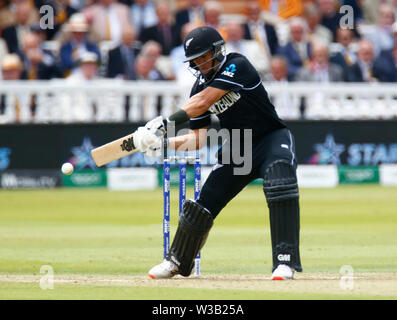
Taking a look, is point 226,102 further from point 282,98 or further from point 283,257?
point 282,98

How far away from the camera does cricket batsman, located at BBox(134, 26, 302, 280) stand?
A: 6477mm

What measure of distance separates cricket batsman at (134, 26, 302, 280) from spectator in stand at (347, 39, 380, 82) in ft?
32.1

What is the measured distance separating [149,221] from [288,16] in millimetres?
7300

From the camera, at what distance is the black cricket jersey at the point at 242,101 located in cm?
652

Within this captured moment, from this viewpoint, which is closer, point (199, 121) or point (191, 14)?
point (199, 121)

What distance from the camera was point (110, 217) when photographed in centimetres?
1150

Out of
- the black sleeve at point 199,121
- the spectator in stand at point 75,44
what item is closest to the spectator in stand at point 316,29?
the spectator in stand at point 75,44

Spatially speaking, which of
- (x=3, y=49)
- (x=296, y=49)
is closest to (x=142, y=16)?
(x=3, y=49)

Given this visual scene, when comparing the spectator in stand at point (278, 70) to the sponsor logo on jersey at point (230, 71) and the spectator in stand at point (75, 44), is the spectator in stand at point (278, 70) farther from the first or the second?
the sponsor logo on jersey at point (230, 71)

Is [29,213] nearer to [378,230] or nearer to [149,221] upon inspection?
[149,221]

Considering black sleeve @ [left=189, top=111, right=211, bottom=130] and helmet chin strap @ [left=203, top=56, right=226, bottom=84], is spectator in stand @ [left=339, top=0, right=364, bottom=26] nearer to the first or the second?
black sleeve @ [left=189, top=111, right=211, bottom=130]

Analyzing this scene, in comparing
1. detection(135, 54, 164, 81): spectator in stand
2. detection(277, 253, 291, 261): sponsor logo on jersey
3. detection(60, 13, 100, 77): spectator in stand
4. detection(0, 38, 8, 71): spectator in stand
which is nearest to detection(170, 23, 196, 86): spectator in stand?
detection(135, 54, 164, 81): spectator in stand

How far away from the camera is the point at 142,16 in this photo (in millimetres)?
16047

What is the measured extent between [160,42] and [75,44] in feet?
4.84
